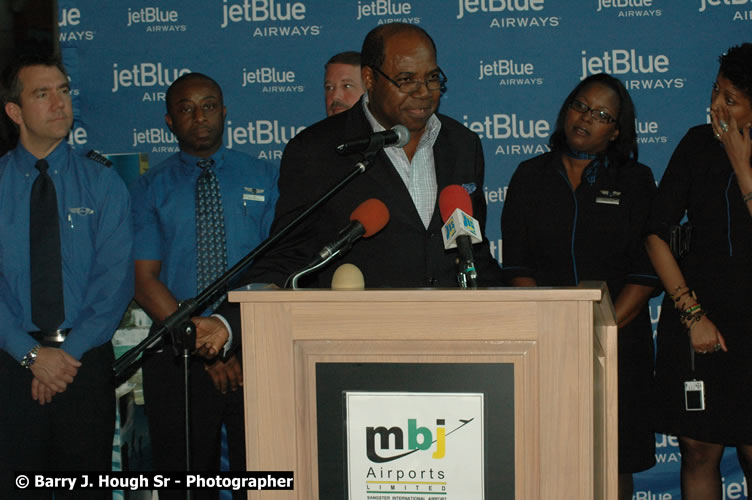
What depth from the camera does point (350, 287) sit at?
5.81 feet

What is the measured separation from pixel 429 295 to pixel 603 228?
2080 mm

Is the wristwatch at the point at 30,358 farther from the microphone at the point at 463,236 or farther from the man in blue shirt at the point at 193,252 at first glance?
the microphone at the point at 463,236

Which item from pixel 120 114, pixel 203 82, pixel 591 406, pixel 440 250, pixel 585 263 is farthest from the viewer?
pixel 120 114

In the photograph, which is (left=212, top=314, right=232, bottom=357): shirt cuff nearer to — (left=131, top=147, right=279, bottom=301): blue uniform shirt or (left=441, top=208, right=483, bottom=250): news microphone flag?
(left=441, top=208, right=483, bottom=250): news microphone flag

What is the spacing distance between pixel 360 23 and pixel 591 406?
2.95 m

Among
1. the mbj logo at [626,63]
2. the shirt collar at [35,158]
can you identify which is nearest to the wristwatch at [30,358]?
the shirt collar at [35,158]

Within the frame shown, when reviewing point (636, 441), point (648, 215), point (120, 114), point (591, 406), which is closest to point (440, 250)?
point (591, 406)

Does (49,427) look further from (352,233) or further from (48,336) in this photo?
(352,233)

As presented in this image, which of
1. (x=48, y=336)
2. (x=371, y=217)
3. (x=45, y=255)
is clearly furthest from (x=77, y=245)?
(x=371, y=217)

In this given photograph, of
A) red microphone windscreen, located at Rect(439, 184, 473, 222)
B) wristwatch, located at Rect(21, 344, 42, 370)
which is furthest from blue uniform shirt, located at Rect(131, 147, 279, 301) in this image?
red microphone windscreen, located at Rect(439, 184, 473, 222)

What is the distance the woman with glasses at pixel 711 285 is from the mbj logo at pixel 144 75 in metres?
2.54

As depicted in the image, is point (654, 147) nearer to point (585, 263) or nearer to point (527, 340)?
point (585, 263)

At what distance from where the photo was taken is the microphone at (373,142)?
2.00 meters

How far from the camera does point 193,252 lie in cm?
370
